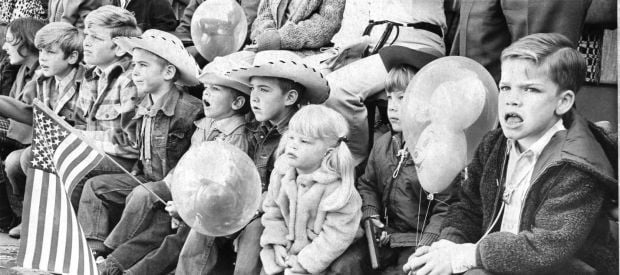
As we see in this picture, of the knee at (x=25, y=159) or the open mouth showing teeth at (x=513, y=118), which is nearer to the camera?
the open mouth showing teeth at (x=513, y=118)

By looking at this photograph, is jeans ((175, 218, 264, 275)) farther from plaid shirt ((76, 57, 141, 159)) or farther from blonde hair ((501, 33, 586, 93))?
blonde hair ((501, 33, 586, 93))

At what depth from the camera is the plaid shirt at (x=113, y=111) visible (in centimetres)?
614

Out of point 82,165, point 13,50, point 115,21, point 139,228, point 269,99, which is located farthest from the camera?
point 13,50

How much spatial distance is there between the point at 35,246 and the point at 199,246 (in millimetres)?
901

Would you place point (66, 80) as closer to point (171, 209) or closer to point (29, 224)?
point (29, 224)

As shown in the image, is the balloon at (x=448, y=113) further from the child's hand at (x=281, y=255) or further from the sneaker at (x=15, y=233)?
the sneaker at (x=15, y=233)

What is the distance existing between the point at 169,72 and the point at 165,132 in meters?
0.35

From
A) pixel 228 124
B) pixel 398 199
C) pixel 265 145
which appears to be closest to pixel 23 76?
pixel 228 124

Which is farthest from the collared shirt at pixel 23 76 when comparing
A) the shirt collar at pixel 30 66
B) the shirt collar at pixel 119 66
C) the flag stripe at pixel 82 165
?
the flag stripe at pixel 82 165

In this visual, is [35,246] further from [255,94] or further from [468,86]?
[468,86]

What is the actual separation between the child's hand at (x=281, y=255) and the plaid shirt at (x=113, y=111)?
169 centimetres

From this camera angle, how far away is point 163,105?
5.96 metres

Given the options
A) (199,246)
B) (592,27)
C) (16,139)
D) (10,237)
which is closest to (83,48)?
(16,139)

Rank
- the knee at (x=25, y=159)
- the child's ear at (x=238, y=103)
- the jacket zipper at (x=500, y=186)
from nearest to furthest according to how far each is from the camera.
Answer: the jacket zipper at (x=500, y=186) → the child's ear at (x=238, y=103) → the knee at (x=25, y=159)
